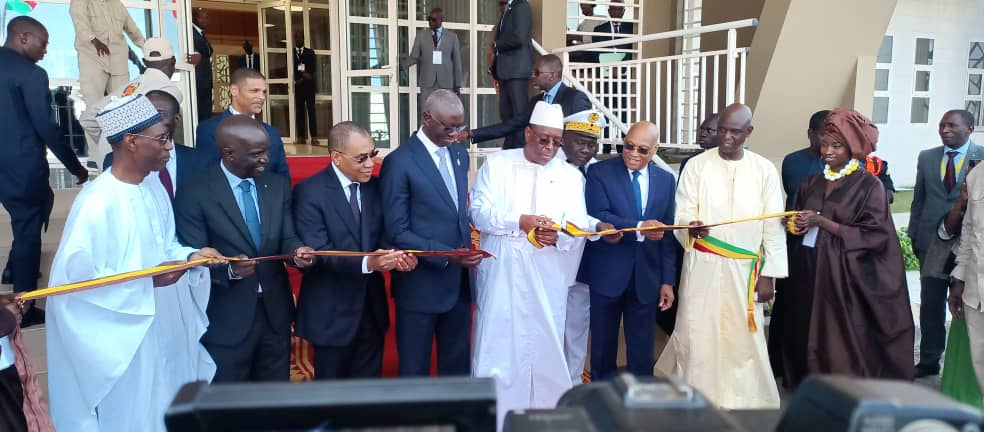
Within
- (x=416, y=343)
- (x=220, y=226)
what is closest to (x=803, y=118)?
(x=416, y=343)

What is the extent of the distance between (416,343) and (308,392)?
2.83 metres

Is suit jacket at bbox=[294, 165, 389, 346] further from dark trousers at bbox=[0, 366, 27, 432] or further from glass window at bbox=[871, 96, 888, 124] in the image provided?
glass window at bbox=[871, 96, 888, 124]

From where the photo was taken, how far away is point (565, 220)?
4137 mm

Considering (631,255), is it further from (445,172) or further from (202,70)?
(202,70)

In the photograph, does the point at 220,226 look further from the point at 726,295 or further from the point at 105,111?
the point at 726,295

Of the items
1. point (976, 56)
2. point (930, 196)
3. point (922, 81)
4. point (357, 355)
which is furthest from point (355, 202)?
point (976, 56)

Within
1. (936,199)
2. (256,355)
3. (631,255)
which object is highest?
(936,199)

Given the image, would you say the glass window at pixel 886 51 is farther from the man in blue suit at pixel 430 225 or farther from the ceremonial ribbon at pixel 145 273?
the ceremonial ribbon at pixel 145 273

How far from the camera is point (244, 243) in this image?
332cm

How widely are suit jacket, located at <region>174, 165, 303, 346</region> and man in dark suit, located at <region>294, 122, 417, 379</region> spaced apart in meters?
0.12

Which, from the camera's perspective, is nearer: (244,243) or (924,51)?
(244,243)

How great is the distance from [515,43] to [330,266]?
4.98m

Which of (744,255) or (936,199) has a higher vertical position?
(936,199)

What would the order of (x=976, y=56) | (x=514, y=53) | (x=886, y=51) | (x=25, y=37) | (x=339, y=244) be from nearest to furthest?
(x=339, y=244), (x=25, y=37), (x=514, y=53), (x=886, y=51), (x=976, y=56)
